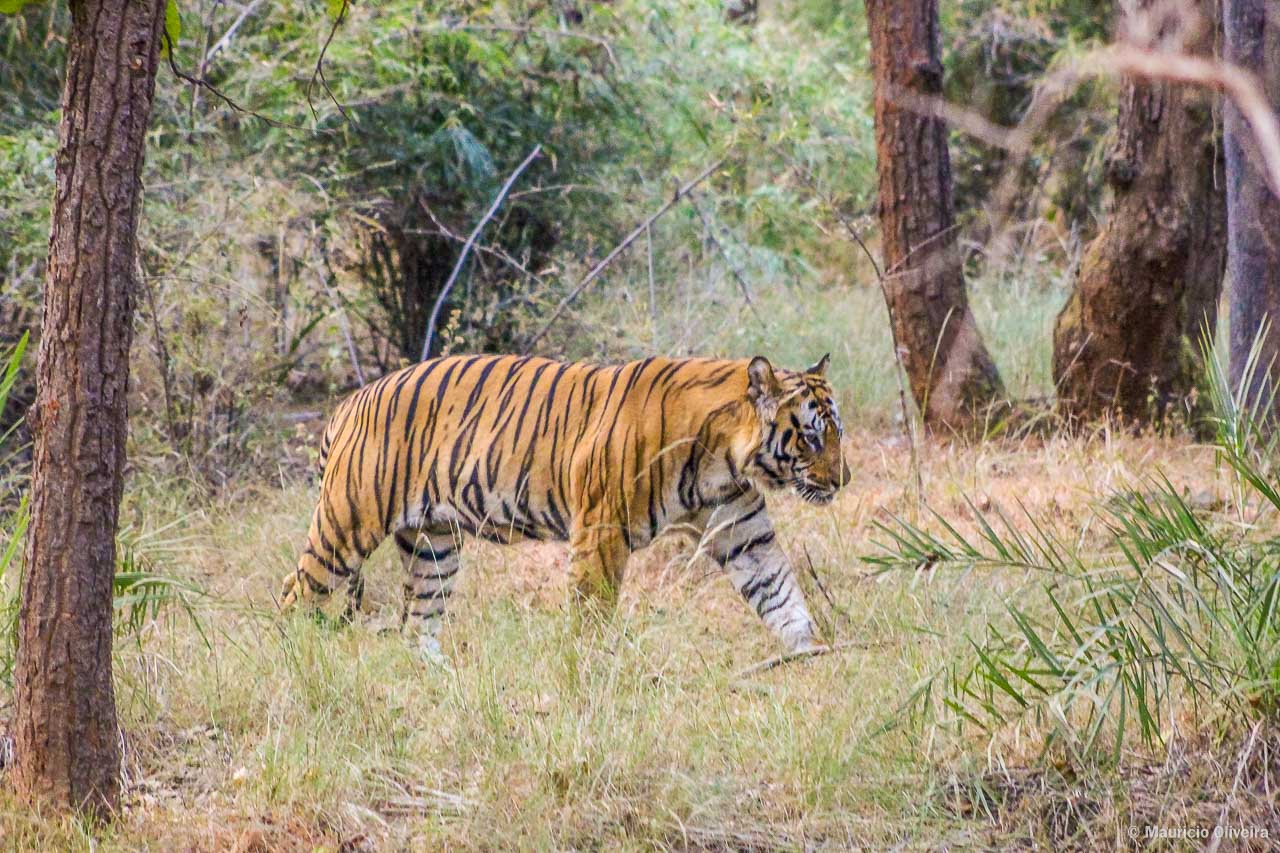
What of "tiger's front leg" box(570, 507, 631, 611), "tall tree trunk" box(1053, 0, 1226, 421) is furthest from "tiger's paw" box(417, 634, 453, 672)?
"tall tree trunk" box(1053, 0, 1226, 421)

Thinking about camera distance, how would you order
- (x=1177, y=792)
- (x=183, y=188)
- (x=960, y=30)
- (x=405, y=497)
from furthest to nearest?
(x=960, y=30) < (x=183, y=188) < (x=405, y=497) < (x=1177, y=792)

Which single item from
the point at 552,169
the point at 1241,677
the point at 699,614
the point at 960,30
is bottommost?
the point at 699,614

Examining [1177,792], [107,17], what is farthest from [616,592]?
[107,17]

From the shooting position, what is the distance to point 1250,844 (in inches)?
127

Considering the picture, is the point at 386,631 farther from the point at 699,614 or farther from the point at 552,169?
the point at 552,169

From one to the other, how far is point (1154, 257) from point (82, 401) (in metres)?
5.36

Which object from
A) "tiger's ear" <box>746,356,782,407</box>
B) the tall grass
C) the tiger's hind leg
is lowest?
the tiger's hind leg

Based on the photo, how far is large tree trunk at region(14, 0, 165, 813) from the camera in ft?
10.4

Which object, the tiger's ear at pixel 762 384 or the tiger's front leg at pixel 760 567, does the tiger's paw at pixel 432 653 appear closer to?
the tiger's front leg at pixel 760 567

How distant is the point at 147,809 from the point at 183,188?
432cm

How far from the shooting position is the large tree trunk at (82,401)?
3.18m

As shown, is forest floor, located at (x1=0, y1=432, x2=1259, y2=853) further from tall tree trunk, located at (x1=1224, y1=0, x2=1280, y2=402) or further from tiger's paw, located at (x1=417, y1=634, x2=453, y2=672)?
tall tree trunk, located at (x1=1224, y1=0, x2=1280, y2=402)

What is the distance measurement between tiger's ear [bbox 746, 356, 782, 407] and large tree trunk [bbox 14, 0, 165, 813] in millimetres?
2346

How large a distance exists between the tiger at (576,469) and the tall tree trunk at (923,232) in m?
2.37
